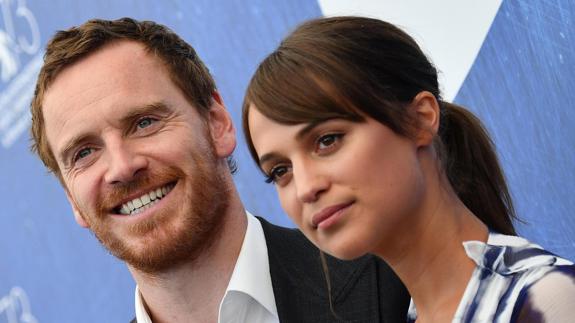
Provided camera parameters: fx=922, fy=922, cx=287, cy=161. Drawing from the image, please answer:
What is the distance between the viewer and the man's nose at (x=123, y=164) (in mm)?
1607

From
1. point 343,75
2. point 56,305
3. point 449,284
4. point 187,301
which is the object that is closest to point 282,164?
point 343,75

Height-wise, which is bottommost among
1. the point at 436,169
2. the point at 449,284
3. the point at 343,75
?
the point at 449,284

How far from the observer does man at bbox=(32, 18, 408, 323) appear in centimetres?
163

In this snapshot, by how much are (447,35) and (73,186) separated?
2.52 ft

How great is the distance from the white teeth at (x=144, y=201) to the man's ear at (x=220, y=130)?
16cm

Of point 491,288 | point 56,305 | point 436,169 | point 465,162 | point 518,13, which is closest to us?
point 491,288

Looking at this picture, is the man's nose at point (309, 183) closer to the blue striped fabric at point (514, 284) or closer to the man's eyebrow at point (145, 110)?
the blue striped fabric at point (514, 284)

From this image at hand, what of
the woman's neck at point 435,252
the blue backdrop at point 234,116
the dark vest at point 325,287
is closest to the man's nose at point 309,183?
the woman's neck at point 435,252

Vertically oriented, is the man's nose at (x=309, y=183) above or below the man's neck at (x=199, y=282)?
above

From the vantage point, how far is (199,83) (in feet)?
5.96

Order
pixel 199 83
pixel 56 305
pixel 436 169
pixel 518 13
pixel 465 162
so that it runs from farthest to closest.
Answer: pixel 56 305, pixel 199 83, pixel 518 13, pixel 465 162, pixel 436 169

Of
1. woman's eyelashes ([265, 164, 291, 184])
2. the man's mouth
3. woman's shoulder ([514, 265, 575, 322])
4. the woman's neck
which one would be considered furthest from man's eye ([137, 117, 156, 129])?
woman's shoulder ([514, 265, 575, 322])

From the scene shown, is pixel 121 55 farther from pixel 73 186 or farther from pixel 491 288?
pixel 491 288

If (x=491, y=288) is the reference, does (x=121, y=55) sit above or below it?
above
